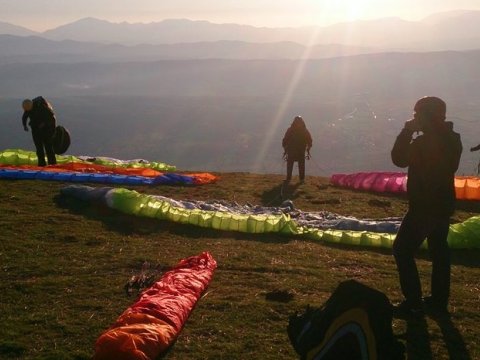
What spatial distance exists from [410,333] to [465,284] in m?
3.30

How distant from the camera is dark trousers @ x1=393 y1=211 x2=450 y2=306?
8.07 meters

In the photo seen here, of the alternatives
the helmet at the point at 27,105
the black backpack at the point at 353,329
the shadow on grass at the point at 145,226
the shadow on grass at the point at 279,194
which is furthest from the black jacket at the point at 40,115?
the black backpack at the point at 353,329

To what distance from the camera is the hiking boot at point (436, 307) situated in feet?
28.5

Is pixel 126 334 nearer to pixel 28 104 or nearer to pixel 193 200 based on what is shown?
pixel 193 200

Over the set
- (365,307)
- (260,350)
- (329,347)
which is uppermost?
(365,307)

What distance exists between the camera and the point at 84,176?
2042 cm

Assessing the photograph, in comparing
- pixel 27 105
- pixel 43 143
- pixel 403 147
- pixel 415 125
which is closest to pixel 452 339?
pixel 403 147

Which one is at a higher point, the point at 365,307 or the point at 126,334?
the point at 365,307

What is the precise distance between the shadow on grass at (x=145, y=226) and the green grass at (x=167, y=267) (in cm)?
3

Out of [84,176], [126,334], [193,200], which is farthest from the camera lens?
[84,176]

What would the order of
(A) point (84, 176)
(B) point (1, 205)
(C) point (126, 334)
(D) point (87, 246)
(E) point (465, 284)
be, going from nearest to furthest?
(C) point (126, 334) < (E) point (465, 284) < (D) point (87, 246) < (B) point (1, 205) < (A) point (84, 176)

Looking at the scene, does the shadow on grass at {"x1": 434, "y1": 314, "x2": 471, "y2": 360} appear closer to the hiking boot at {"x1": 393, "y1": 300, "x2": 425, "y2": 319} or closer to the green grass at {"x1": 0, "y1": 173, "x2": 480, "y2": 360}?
the green grass at {"x1": 0, "y1": 173, "x2": 480, "y2": 360}

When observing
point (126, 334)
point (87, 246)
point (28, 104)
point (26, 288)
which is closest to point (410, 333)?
point (126, 334)

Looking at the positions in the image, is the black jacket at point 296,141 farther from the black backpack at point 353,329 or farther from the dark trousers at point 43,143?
the black backpack at point 353,329
